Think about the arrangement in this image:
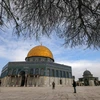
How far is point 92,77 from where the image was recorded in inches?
1913

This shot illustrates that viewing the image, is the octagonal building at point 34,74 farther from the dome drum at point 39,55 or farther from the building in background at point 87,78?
the building in background at point 87,78

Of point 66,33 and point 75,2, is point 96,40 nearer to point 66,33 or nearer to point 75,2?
point 66,33

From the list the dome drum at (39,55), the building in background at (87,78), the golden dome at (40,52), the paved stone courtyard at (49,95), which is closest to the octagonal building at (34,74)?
the dome drum at (39,55)

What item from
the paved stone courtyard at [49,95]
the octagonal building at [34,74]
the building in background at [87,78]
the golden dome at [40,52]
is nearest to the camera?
Answer: the paved stone courtyard at [49,95]

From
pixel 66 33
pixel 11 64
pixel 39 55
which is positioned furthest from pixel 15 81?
pixel 66 33

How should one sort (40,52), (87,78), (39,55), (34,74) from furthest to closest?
1. (87,78)
2. (40,52)
3. (39,55)
4. (34,74)

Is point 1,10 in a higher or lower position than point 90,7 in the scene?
lower

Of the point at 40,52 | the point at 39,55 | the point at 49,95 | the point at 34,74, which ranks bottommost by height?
the point at 49,95

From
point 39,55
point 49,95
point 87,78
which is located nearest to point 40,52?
point 39,55

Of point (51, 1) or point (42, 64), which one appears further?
point (42, 64)

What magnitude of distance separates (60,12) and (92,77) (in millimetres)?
47203

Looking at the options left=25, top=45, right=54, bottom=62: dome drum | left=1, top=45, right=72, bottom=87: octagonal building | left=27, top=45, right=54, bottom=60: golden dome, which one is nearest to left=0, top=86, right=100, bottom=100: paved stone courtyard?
left=1, top=45, right=72, bottom=87: octagonal building

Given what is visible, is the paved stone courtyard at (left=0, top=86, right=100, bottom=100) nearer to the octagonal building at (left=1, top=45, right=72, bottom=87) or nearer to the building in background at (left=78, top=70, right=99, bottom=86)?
the octagonal building at (left=1, top=45, right=72, bottom=87)

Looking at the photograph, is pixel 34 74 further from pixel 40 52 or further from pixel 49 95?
pixel 49 95
